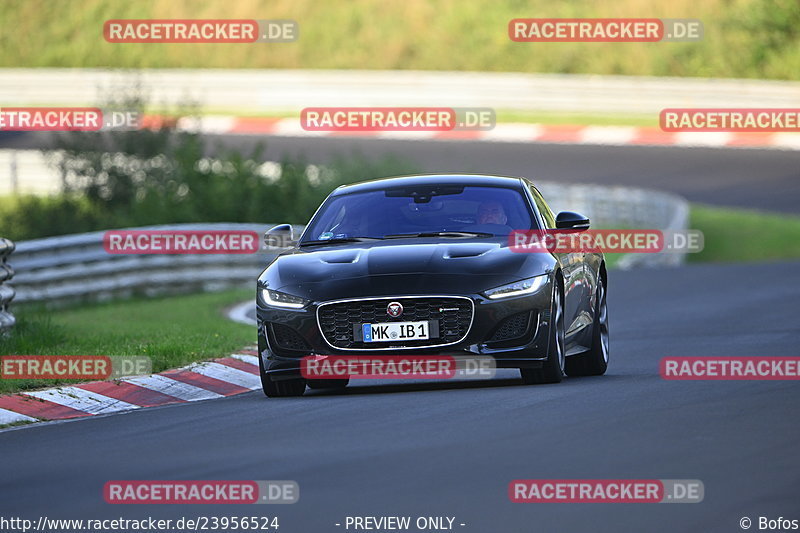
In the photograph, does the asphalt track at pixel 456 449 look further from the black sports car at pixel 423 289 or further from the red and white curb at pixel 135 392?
the red and white curb at pixel 135 392

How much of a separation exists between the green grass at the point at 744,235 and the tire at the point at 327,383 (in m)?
17.7

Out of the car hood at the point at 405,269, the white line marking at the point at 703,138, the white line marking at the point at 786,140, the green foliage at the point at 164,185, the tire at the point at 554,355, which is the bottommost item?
the tire at the point at 554,355

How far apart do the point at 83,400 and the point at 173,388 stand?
3.20ft

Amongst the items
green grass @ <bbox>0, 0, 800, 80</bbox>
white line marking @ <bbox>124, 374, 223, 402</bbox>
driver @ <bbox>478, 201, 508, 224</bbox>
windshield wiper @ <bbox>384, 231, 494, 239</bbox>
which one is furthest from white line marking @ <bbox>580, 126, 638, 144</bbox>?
windshield wiper @ <bbox>384, 231, 494, 239</bbox>

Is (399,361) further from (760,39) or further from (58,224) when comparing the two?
(760,39)

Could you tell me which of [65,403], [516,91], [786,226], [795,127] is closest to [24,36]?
[516,91]

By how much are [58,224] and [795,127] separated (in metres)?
17.5

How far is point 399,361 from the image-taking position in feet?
35.8

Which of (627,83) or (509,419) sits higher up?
(627,83)

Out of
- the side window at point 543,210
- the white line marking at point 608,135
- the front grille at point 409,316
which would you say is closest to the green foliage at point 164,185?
the white line marking at point 608,135

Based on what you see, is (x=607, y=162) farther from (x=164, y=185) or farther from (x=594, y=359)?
(x=594, y=359)

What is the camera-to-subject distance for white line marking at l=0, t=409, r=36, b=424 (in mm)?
10766

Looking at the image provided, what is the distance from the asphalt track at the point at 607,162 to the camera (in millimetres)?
35000

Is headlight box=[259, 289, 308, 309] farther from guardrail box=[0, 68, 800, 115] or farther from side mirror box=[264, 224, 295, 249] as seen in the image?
guardrail box=[0, 68, 800, 115]
